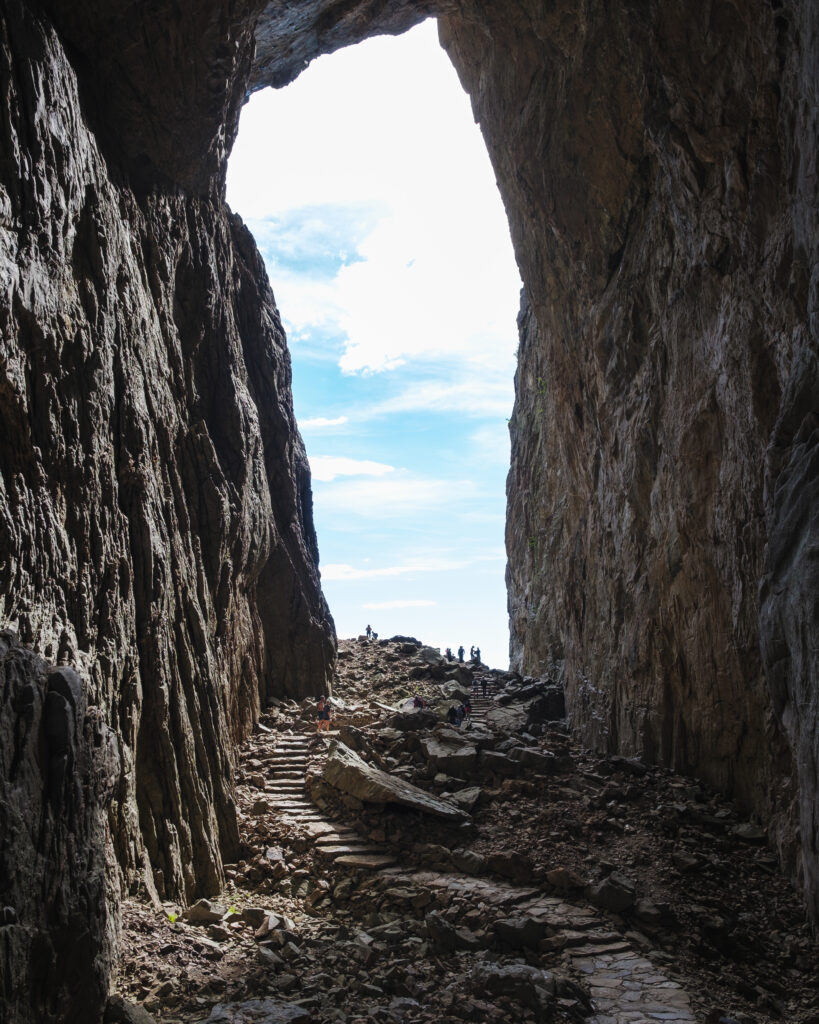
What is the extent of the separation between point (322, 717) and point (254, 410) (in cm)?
931

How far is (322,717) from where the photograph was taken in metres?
20.7

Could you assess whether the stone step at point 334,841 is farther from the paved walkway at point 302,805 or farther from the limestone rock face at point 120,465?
the limestone rock face at point 120,465

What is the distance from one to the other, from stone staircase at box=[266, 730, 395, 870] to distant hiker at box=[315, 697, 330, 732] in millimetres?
372

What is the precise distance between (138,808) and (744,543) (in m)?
10.2

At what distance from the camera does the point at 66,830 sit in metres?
7.37


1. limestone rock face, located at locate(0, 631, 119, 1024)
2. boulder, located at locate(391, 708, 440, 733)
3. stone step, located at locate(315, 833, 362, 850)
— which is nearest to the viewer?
limestone rock face, located at locate(0, 631, 119, 1024)

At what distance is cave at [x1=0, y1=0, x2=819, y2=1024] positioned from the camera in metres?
8.14

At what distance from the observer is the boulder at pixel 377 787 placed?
14.2 m

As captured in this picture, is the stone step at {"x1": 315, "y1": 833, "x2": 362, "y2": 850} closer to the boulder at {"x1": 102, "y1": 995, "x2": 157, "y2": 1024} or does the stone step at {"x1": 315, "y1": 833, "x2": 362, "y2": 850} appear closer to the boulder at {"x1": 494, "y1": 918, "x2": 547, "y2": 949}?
the boulder at {"x1": 494, "y1": 918, "x2": 547, "y2": 949}

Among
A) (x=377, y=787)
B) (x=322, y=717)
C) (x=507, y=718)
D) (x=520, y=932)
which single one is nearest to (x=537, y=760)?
(x=377, y=787)

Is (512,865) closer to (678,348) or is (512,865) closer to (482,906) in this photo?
(482,906)

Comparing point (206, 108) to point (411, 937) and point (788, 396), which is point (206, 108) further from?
point (411, 937)

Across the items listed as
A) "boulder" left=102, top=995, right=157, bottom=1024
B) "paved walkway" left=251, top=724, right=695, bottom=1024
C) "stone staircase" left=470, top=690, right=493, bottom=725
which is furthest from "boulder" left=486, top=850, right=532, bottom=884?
"stone staircase" left=470, top=690, right=493, bottom=725

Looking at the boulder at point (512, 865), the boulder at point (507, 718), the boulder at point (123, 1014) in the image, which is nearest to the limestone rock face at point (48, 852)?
the boulder at point (123, 1014)
